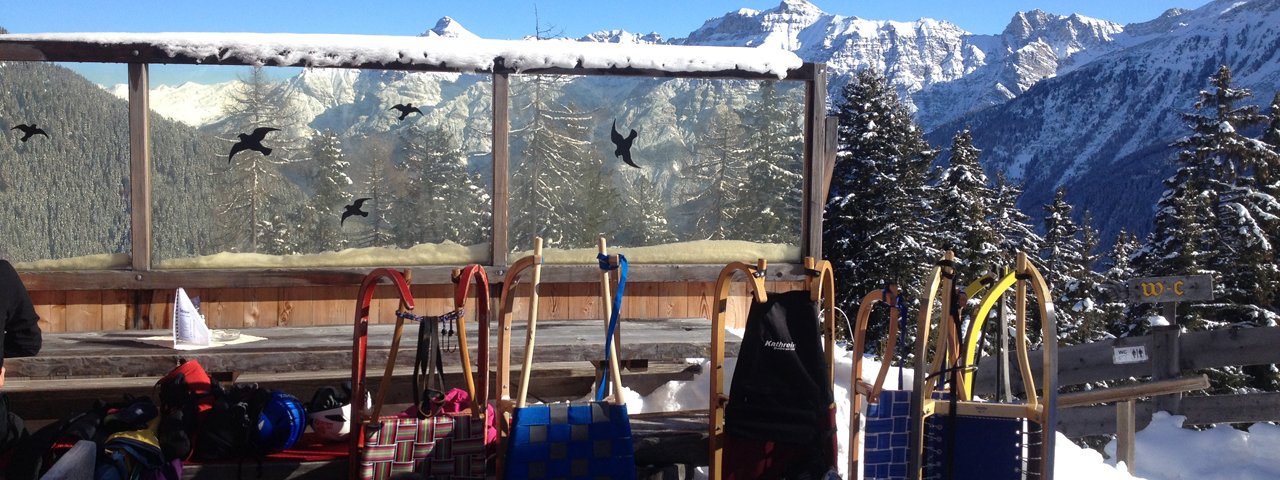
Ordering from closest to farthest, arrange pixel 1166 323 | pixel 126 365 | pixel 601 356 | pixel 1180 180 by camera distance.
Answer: pixel 126 365
pixel 601 356
pixel 1166 323
pixel 1180 180

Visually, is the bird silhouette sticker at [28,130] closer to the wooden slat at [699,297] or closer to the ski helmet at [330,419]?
the ski helmet at [330,419]

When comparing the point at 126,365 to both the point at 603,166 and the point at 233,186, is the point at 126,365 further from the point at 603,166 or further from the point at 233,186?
the point at 603,166

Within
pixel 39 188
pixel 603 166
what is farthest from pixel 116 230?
pixel 603 166

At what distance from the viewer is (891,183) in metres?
26.7

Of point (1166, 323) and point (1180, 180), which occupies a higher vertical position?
point (1180, 180)

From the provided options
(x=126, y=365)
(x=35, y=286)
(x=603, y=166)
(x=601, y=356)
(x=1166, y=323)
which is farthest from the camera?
(x=1166, y=323)

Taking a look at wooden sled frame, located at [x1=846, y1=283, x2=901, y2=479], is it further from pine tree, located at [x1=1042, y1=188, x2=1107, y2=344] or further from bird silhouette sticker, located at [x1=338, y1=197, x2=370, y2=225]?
pine tree, located at [x1=1042, y1=188, x2=1107, y2=344]

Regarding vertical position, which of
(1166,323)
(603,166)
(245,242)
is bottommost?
(1166,323)

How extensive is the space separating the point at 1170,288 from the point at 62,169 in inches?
304

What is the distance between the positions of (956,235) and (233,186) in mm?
24521

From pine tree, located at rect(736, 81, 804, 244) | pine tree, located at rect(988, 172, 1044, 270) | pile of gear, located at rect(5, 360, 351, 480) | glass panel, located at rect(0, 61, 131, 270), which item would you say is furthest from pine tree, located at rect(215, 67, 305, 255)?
pine tree, located at rect(988, 172, 1044, 270)

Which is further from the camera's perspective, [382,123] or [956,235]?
[956,235]

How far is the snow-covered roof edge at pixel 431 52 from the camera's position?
20.2 feet

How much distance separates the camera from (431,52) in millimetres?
6512
